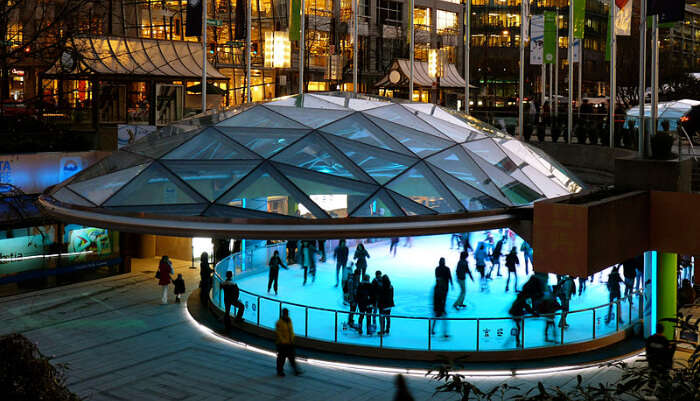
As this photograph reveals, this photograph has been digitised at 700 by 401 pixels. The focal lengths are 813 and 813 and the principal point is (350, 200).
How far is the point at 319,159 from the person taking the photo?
65.7 feet

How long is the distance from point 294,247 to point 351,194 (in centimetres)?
1201

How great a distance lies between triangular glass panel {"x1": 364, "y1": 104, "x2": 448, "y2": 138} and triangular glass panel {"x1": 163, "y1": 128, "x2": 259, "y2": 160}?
15.2 ft

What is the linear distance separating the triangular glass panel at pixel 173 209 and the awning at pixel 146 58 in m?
22.6

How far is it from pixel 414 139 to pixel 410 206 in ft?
12.6

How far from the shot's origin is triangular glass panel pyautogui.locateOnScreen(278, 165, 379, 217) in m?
18.3

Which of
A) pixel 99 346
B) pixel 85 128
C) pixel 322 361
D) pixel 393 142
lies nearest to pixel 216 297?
pixel 99 346

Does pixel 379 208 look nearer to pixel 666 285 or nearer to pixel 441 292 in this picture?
pixel 441 292

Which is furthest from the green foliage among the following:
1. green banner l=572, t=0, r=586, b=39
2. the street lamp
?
green banner l=572, t=0, r=586, b=39

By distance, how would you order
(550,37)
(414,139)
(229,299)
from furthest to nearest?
1. (550,37)
2. (229,299)
3. (414,139)

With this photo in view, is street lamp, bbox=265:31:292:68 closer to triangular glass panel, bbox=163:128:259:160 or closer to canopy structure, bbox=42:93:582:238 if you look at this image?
canopy structure, bbox=42:93:582:238

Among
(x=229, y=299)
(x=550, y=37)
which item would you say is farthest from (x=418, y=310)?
(x=550, y=37)

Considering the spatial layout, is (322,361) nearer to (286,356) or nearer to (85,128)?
(286,356)

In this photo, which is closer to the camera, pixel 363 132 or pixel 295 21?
pixel 363 132

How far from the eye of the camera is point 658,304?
21234 millimetres
